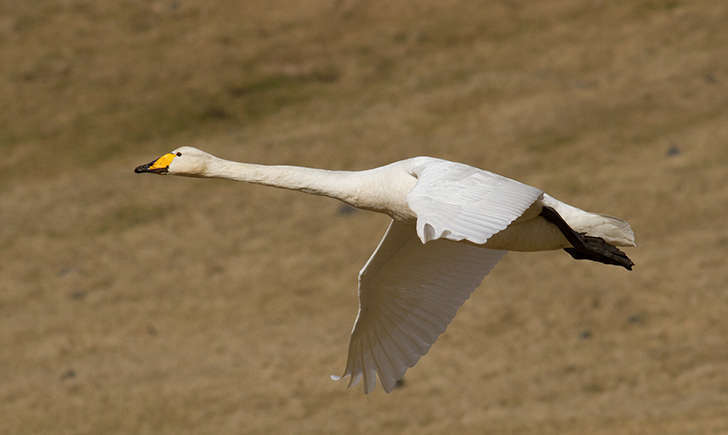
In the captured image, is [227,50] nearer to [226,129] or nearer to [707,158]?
[226,129]

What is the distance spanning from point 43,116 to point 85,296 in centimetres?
451

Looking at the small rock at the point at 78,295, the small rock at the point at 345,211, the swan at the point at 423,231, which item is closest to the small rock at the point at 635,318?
the small rock at the point at 345,211

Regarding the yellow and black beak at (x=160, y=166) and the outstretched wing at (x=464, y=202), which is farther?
the yellow and black beak at (x=160, y=166)

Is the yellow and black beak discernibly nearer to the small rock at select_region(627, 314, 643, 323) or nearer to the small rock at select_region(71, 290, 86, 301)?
the small rock at select_region(627, 314, 643, 323)

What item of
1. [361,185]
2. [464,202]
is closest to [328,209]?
[361,185]

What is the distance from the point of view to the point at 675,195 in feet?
51.6

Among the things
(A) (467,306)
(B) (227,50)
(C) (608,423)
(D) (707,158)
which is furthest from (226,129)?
(C) (608,423)

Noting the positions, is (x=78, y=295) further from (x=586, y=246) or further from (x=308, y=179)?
(x=586, y=246)

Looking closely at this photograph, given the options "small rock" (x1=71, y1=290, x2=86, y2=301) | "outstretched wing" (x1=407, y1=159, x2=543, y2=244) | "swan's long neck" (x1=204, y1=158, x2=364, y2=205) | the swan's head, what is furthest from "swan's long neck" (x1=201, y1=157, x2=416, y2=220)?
"small rock" (x1=71, y1=290, x2=86, y2=301)

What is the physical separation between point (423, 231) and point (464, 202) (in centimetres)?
53

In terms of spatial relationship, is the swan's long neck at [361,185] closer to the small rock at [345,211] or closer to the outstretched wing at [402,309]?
the outstretched wing at [402,309]

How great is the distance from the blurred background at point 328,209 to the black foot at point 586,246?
3834 millimetres

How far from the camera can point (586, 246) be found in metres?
7.13

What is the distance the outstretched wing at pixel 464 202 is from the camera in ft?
18.0
